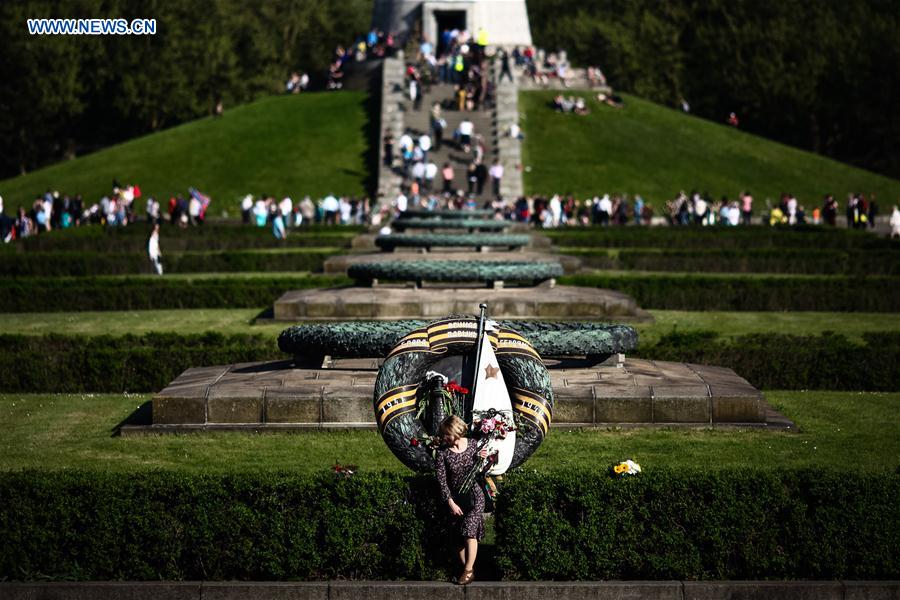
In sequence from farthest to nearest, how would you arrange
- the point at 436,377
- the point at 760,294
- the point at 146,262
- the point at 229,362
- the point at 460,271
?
the point at 146,262, the point at 760,294, the point at 460,271, the point at 229,362, the point at 436,377

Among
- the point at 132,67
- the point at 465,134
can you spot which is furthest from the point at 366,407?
the point at 132,67

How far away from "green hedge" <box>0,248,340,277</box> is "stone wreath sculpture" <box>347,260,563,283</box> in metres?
10.5

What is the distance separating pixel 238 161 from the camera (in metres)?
59.3

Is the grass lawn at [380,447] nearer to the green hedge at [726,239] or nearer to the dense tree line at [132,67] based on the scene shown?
the green hedge at [726,239]

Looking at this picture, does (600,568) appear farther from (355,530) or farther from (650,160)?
(650,160)

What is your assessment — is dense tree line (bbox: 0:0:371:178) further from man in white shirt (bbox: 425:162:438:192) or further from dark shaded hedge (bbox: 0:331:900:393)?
dark shaded hedge (bbox: 0:331:900:393)

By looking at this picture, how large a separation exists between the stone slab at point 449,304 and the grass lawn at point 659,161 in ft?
94.4

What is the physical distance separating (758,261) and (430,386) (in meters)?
25.8

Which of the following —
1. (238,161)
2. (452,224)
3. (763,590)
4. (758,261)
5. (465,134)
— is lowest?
(763,590)

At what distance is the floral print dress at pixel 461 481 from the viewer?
11.1 metres

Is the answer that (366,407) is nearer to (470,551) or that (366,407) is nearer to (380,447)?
(380,447)

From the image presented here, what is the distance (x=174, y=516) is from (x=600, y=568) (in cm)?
387

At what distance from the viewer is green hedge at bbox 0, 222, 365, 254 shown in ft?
134

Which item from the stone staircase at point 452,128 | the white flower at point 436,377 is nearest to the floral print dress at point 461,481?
the white flower at point 436,377
